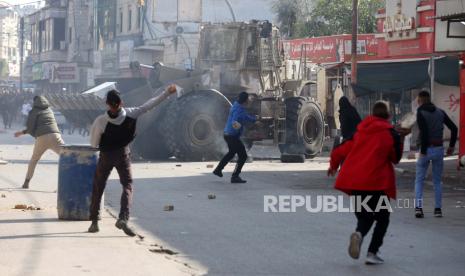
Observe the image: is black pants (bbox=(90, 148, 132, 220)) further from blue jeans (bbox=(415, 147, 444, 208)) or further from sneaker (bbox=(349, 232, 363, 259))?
blue jeans (bbox=(415, 147, 444, 208))

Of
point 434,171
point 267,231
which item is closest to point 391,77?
point 434,171

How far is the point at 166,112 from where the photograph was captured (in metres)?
26.5

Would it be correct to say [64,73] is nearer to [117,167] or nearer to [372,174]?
[117,167]

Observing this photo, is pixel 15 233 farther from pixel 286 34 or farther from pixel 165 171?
pixel 286 34

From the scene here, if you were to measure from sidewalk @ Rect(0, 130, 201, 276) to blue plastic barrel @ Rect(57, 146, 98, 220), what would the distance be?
0.22 meters

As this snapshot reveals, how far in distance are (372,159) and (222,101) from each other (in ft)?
56.4

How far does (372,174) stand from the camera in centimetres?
980

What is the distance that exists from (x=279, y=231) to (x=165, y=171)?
10536 millimetres

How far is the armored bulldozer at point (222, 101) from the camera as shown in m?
26.6

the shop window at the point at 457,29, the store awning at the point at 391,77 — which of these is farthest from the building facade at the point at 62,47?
the shop window at the point at 457,29

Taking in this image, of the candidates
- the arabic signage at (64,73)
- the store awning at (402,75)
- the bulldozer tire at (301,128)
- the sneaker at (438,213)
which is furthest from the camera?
the arabic signage at (64,73)

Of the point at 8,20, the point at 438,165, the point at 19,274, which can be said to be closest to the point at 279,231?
the point at 438,165

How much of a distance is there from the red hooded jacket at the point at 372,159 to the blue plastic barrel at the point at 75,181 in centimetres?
448

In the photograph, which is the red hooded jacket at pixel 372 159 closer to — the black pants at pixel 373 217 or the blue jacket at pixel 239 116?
the black pants at pixel 373 217
